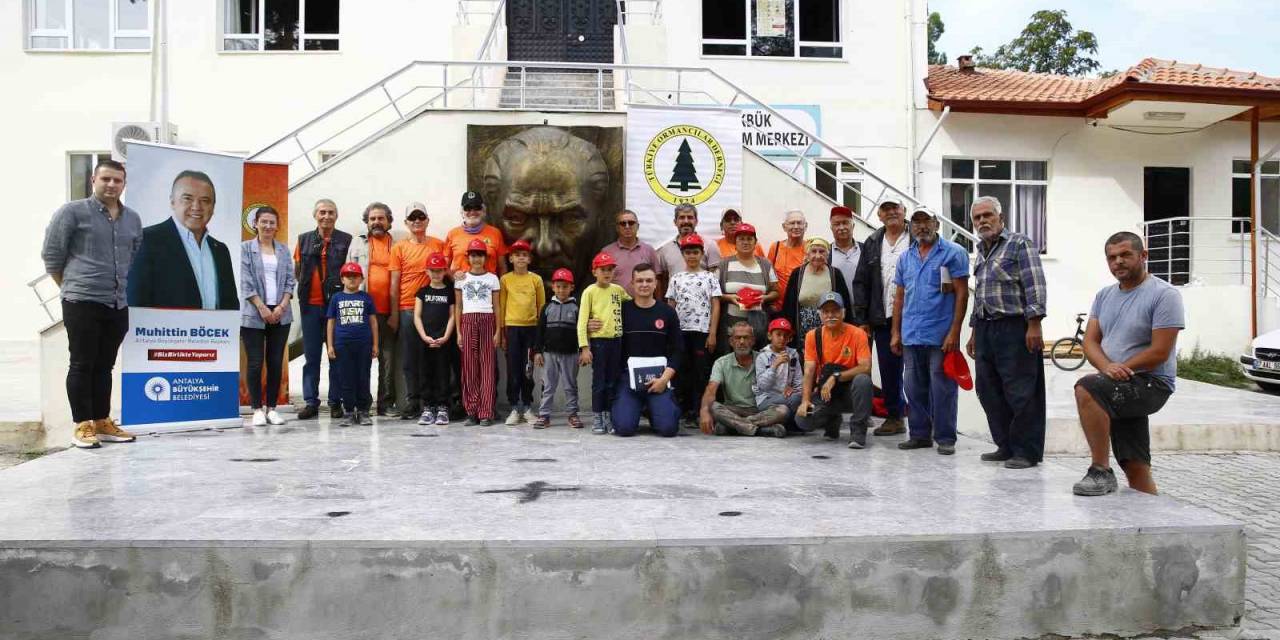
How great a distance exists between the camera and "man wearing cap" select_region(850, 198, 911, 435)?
755cm

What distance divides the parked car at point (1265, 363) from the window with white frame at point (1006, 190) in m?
3.88

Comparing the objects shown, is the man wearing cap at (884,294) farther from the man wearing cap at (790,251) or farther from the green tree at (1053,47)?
the green tree at (1053,47)

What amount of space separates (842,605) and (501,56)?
32.4ft

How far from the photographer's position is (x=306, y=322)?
843 centimetres

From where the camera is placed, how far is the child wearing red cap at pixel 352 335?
7984 millimetres

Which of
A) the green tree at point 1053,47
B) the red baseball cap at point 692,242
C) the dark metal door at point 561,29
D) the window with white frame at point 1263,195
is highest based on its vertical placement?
the green tree at point 1053,47

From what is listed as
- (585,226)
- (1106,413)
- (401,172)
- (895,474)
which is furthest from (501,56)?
(1106,413)

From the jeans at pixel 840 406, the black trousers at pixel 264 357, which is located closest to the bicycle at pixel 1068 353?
the jeans at pixel 840 406

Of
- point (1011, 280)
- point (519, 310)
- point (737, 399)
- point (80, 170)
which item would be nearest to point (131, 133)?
point (80, 170)

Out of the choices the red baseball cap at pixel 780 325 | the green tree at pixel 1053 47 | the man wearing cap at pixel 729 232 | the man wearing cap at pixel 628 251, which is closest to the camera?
the red baseball cap at pixel 780 325

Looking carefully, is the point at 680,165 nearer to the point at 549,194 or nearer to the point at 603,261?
the point at 549,194

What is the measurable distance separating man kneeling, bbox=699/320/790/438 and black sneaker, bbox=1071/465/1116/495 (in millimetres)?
2583

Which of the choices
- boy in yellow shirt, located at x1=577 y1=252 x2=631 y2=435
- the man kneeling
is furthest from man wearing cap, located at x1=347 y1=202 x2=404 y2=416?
the man kneeling

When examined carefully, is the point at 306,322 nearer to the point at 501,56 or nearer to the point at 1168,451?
the point at 501,56
